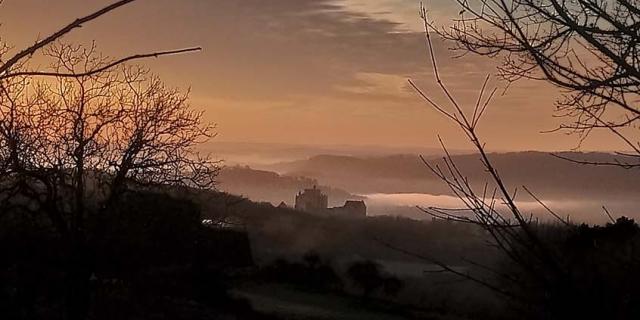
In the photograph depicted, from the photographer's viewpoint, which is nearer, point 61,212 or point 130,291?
point 61,212

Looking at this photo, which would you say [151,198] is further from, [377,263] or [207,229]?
[377,263]

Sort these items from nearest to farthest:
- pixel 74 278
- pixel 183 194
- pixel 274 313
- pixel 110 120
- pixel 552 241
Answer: pixel 552 241
pixel 74 278
pixel 110 120
pixel 183 194
pixel 274 313

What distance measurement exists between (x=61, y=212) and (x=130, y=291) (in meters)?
3.75

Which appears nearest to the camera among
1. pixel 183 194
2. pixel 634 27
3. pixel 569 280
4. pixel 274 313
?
pixel 569 280

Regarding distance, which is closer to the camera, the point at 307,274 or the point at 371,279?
the point at 371,279

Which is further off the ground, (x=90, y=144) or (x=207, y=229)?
(x=90, y=144)

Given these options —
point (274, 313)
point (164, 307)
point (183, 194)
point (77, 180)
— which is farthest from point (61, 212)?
point (274, 313)

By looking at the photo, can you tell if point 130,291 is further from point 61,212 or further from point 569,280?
point 569,280

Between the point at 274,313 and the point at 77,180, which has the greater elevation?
the point at 77,180

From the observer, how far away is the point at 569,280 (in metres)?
1.88

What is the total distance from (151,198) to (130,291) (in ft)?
9.91

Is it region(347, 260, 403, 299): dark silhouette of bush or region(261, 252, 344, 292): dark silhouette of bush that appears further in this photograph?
region(261, 252, 344, 292): dark silhouette of bush

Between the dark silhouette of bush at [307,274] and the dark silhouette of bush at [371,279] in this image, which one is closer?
the dark silhouette of bush at [371,279]

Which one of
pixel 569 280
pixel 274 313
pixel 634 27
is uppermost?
pixel 634 27
